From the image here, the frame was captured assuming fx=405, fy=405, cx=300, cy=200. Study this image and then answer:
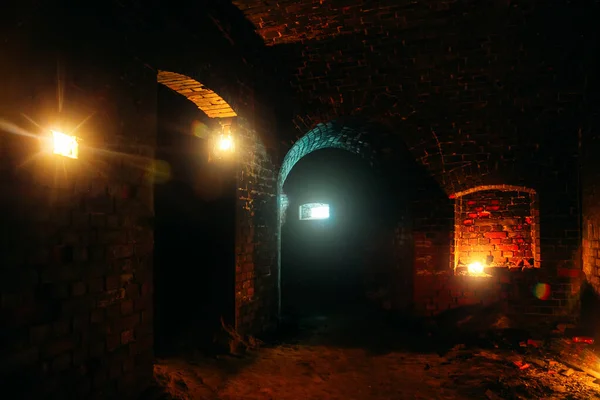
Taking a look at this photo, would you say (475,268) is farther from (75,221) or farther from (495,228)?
(75,221)

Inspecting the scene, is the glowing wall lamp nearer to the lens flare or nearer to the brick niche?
the brick niche

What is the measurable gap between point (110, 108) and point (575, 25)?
619 cm

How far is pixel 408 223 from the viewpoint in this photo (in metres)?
7.10

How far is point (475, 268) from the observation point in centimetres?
693

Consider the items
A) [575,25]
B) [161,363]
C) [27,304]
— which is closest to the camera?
[27,304]

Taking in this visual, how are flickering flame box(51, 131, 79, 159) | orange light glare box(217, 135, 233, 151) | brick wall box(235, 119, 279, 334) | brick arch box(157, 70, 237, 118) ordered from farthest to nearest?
1. brick wall box(235, 119, 279, 334)
2. orange light glare box(217, 135, 233, 151)
3. brick arch box(157, 70, 237, 118)
4. flickering flame box(51, 131, 79, 159)

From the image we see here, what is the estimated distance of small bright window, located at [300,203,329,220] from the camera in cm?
1089

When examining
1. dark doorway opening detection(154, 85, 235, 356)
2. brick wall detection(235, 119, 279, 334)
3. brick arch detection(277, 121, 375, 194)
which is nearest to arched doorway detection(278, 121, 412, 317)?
brick arch detection(277, 121, 375, 194)

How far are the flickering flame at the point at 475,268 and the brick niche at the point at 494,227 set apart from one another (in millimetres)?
89

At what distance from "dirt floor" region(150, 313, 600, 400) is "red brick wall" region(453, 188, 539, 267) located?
1.29 metres

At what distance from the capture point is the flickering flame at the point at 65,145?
2.99 metres

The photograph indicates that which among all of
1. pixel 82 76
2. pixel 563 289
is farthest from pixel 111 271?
pixel 563 289

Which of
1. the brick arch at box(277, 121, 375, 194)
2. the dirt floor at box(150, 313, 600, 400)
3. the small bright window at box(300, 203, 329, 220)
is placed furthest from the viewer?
the small bright window at box(300, 203, 329, 220)

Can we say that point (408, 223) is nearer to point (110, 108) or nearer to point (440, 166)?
point (440, 166)
